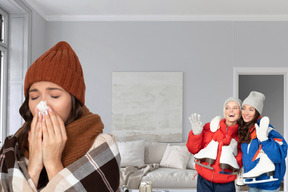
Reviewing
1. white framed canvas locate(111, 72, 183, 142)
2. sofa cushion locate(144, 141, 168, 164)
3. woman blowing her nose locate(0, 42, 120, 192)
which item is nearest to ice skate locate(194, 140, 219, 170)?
woman blowing her nose locate(0, 42, 120, 192)

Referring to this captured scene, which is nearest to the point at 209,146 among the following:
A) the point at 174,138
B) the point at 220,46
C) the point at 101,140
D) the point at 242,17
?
the point at 101,140

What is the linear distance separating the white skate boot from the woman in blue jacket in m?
0.07

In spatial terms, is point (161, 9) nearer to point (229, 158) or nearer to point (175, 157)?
point (175, 157)

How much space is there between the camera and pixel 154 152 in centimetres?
483

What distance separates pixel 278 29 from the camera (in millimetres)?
5250

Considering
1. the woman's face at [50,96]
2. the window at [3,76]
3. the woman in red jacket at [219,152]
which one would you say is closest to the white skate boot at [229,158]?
the woman in red jacket at [219,152]

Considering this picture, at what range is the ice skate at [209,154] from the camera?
2554 mm

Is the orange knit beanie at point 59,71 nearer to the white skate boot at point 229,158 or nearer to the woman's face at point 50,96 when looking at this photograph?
the woman's face at point 50,96

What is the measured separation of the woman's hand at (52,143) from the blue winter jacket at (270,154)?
2.02 metres

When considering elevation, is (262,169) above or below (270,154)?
below

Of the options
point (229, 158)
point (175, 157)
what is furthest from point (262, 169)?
point (175, 157)

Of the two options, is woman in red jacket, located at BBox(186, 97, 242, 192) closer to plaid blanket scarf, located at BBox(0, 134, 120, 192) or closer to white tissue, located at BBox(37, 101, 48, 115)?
plaid blanket scarf, located at BBox(0, 134, 120, 192)

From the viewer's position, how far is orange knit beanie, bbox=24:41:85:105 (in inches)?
30.6

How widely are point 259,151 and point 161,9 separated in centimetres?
313
